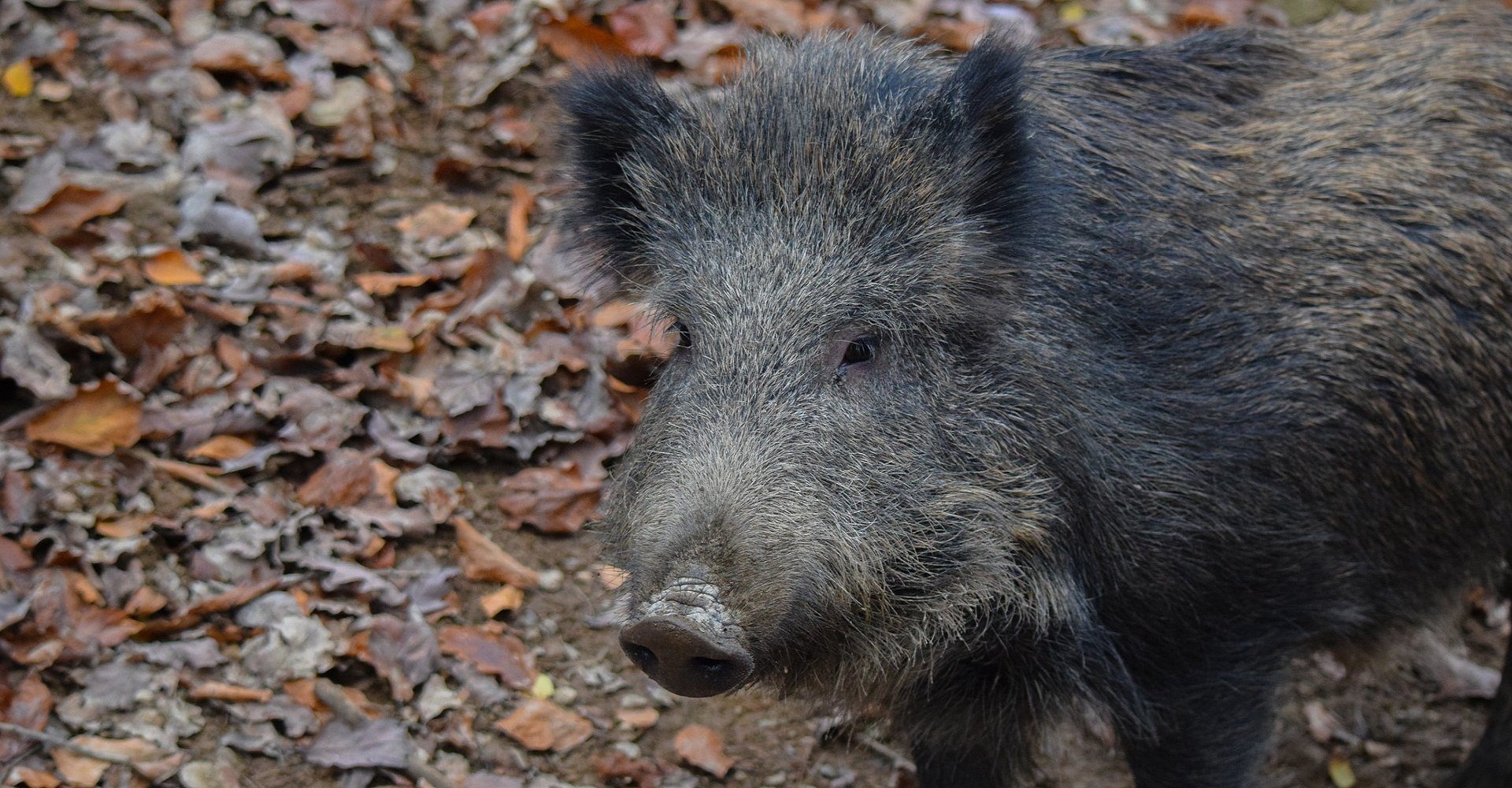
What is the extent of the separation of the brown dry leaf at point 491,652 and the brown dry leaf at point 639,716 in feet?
0.93

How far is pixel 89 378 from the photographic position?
14.9 ft

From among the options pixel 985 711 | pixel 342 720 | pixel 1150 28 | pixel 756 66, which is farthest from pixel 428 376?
pixel 1150 28

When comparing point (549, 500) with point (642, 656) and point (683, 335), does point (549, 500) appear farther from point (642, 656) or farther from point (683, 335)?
point (642, 656)

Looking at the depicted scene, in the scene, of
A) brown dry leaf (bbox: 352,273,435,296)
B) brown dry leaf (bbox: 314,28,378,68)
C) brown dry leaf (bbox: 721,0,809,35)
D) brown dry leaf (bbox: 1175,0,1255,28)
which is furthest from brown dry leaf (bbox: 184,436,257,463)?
brown dry leaf (bbox: 1175,0,1255,28)

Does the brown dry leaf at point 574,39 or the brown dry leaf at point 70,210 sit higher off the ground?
the brown dry leaf at point 574,39

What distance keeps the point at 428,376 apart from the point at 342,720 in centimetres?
148

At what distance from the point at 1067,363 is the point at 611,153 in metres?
1.21

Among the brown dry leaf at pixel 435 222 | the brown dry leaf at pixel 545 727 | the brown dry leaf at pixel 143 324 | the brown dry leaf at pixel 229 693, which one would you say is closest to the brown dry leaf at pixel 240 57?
the brown dry leaf at pixel 435 222

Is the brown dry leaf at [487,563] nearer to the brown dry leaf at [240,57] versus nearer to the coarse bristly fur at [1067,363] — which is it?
the coarse bristly fur at [1067,363]

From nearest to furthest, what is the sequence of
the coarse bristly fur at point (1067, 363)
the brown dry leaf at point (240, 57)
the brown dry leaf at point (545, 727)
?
the coarse bristly fur at point (1067, 363) → the brown dry leaf at point (545, 727) → the brown dry leaf at point (240, 57)

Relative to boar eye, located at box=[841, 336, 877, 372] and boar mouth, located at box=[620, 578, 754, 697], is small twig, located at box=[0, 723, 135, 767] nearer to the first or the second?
boar mouth, located at box=[620, 578, 754, 697]

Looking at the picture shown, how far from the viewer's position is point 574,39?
624cm

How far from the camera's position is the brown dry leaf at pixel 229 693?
12.6 ft

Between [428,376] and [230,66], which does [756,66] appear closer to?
[428,376]
